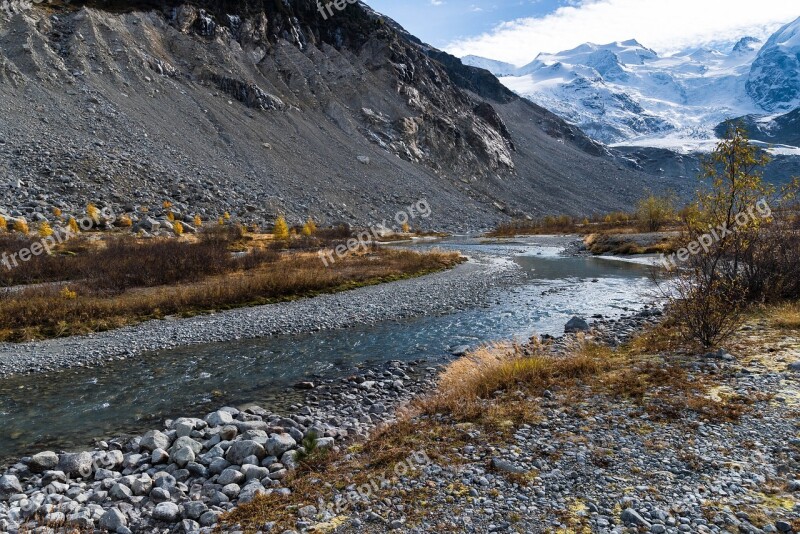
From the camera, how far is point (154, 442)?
883cm

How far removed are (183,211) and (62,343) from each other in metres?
41.8

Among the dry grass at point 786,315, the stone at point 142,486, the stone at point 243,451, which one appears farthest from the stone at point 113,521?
the dry grass at point 786,315

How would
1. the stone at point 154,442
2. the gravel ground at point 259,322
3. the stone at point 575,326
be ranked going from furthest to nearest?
1. the stone at point 575,326
2. the gravel ground at point 259,322
3. the stone at point 154,442

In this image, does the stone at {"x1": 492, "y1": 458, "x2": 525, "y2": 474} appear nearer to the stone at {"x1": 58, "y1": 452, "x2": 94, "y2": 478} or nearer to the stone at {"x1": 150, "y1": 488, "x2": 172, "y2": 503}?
the stone at {"x1": 150, "y1": 488, "x2": 172, "y2": 503}

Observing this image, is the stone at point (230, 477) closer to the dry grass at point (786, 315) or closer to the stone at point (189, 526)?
the stone at point (189, 526)

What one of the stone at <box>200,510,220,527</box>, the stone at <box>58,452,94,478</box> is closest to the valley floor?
the stone at <box>200,510,220,527</box>

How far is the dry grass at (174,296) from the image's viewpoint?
1844 cm

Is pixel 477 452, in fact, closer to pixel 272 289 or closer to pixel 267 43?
pixel 272 289

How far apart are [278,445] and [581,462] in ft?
16.8

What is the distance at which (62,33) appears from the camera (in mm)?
77375

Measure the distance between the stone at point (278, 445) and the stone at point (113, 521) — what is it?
2391mm

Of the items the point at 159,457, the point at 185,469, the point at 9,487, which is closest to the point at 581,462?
the point at 185,469

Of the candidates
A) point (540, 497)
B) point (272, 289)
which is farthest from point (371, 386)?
point (272, 289)

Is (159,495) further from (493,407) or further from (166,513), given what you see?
(493,407)
